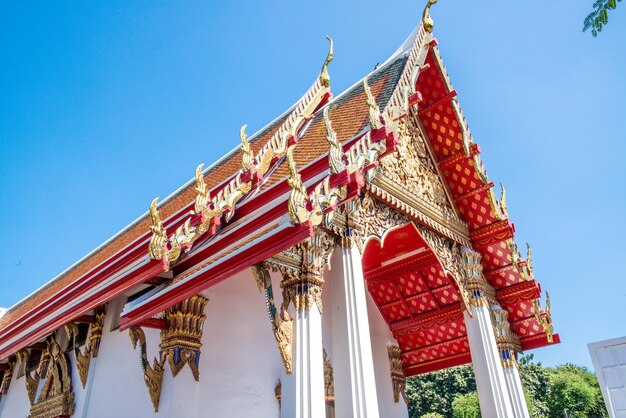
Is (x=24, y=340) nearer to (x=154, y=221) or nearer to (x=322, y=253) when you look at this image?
(x=154, y=221)

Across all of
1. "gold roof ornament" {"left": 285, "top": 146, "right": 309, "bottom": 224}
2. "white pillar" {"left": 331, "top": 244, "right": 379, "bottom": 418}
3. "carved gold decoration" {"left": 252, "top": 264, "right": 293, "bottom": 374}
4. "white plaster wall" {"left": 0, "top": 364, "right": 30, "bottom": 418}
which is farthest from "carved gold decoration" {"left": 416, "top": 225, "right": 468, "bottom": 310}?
"white plaster wall" {"left": 0, "top": 364, "right": 30, "bottom": 418}

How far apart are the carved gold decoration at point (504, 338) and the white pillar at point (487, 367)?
0.34 meters

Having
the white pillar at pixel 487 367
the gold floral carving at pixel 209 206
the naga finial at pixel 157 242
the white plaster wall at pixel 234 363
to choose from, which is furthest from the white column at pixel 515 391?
the naga finial at pixel 157 242

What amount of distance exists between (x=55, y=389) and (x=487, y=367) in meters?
5.31

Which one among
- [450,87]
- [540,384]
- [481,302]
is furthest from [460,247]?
[540,384]

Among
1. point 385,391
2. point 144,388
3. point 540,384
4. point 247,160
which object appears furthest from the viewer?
point 540,384

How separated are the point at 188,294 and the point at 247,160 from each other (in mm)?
1366

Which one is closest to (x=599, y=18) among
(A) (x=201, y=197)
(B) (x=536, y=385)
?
(A) (x=201, y=197)

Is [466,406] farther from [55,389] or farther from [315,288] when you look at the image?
[315,288]

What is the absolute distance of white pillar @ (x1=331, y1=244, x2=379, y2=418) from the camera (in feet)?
12.7

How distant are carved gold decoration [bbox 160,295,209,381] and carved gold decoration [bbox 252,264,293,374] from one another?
120cm

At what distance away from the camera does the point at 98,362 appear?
19.8 ft

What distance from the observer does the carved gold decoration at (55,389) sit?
20.3 ft

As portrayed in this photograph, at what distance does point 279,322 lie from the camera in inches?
160
